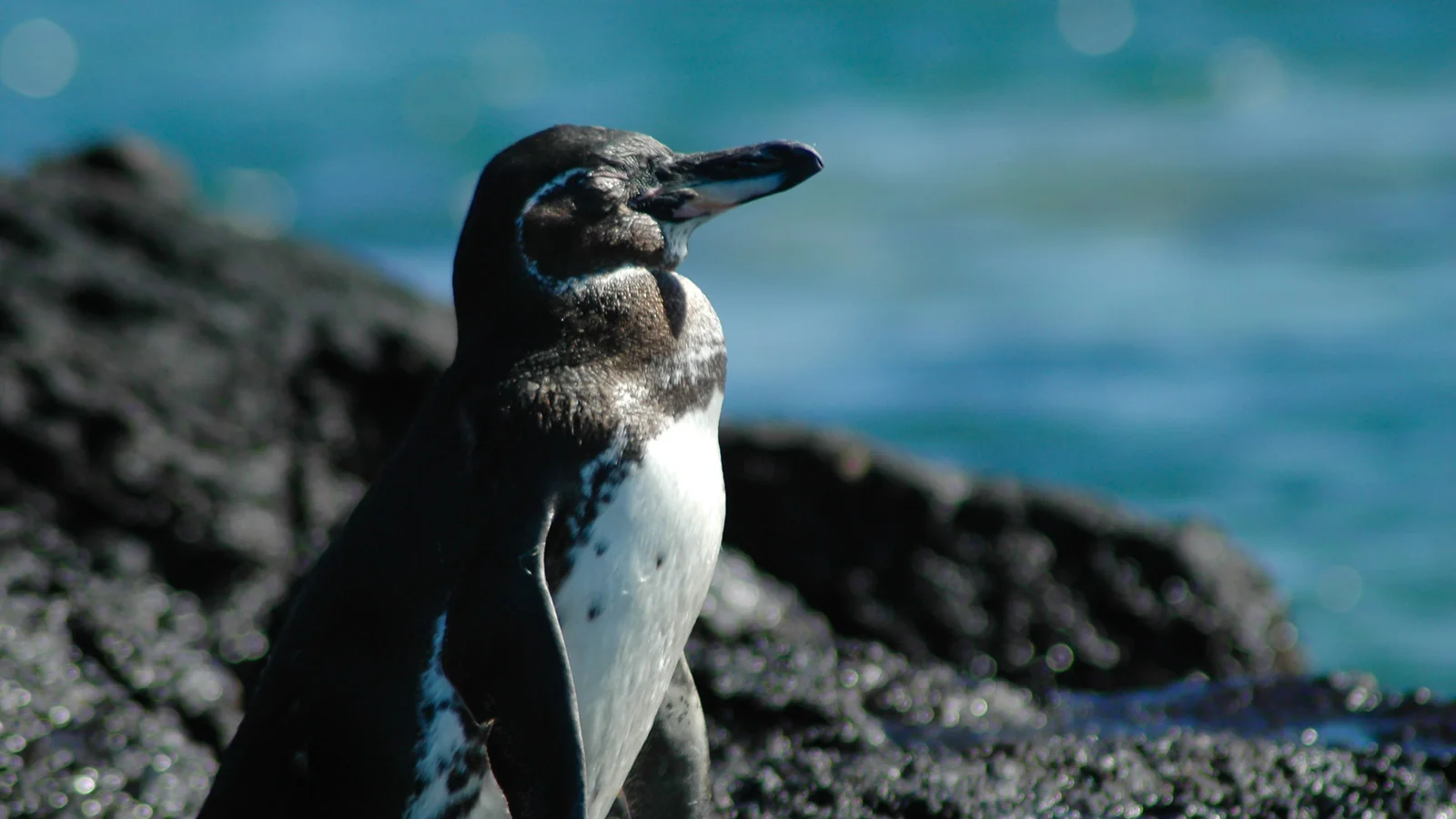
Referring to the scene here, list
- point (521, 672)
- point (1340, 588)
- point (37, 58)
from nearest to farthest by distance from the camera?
point (521, 672)
point (1340, 588)
point (37, 58)

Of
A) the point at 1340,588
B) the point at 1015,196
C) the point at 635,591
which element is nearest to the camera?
the point at 635,591

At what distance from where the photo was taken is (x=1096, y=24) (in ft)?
83.4

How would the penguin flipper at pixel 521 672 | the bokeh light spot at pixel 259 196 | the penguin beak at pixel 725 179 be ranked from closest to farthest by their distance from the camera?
the penguin flipper at pixel 521 672, the penguin beak at pixel 725 179, the bokeh light spot at pixel 259 196

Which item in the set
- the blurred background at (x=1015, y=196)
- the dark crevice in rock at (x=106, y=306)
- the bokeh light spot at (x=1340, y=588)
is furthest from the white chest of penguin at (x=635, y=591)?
the bokeh light spot at (x=1340, y=588)

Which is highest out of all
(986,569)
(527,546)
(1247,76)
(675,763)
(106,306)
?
(527,546)

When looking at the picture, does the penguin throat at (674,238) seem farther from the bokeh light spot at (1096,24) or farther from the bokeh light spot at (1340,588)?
the bokeh light spot at (1096,24)

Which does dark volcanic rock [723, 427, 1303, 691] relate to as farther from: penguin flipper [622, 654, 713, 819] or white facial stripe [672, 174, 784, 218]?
white facial stripe [672, 174, 784, 218]

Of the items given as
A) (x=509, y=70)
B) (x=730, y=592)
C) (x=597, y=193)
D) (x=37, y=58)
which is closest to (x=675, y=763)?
(x=597, y=193)

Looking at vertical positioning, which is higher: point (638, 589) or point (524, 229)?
point (524, 229)

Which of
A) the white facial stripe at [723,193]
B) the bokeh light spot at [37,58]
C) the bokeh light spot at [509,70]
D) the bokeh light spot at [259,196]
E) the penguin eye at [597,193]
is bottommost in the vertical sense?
the bokeh light spot at [37,58]

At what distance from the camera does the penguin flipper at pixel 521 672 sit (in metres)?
3.37

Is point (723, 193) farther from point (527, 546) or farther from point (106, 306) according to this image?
point (106, 306)

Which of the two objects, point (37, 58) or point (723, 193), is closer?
point (723, 193)

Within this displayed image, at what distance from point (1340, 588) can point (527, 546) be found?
9.60 metres
